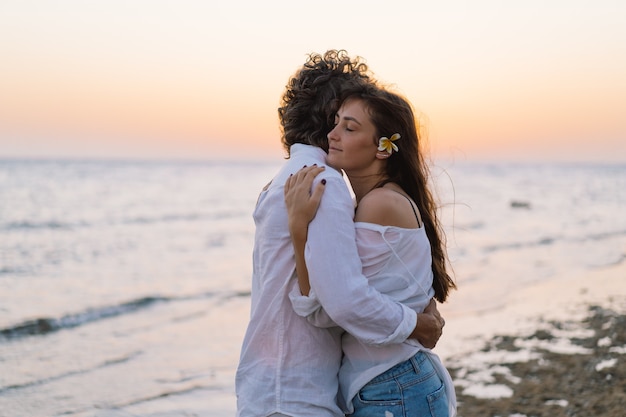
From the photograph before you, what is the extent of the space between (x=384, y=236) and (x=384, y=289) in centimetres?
19

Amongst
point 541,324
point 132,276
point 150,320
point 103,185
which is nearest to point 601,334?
point 541,324

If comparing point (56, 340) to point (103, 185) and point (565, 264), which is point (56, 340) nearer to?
point (565, 264)

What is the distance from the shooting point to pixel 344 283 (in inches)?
90.0

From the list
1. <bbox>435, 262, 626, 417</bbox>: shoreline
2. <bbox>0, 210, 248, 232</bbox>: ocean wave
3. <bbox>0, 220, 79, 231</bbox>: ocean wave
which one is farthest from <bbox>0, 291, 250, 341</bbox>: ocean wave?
<bbox>0, 220, 79, 231</bbox>: ocean wave

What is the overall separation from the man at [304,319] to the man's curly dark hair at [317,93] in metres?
0.03

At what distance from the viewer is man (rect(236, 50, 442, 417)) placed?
7.59ft

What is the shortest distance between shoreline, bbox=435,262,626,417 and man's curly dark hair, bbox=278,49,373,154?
3.61 metres

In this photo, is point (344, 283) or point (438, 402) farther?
point (438, 402)

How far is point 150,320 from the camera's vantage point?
9609 mm

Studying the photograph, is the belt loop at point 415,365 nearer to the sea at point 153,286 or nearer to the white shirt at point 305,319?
the white shirt at point 305,319

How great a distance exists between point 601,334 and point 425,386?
619 centimetres

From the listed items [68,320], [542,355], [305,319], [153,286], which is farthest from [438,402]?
[153,286]

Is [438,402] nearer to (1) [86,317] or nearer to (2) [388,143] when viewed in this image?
(2) [388,143]

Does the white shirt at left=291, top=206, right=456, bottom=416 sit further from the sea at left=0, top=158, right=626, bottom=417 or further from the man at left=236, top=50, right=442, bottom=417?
the sea at left=0, top=158, right=626, bottom=417
